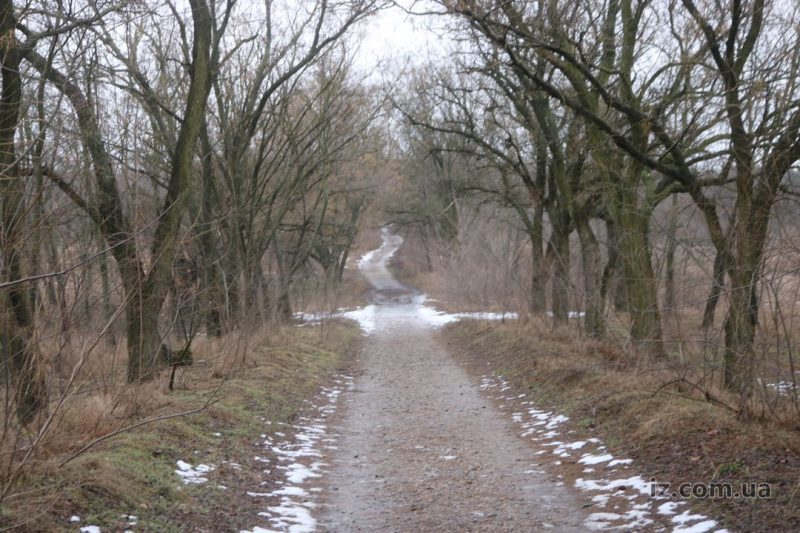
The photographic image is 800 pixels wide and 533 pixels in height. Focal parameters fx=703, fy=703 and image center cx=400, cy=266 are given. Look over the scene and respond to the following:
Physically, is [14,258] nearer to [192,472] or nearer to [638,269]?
[192,472]

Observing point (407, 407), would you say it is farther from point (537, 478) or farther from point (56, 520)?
point (56, 520)

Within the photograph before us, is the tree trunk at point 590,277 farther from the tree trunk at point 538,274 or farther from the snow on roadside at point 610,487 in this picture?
the snow on roadside at point 610,487

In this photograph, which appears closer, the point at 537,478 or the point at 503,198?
the point at 537,478

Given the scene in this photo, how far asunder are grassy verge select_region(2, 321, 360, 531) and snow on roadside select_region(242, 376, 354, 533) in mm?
175

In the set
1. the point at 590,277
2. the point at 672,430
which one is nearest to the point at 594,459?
the point at 672,430

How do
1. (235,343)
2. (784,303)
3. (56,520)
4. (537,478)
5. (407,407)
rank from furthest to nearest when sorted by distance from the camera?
(235,343) < (407,407) < (537,478) < (784,303) < (56,520)

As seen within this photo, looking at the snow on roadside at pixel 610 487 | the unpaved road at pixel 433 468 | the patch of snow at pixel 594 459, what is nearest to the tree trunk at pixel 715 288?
the patch of snow at pixel 594 459

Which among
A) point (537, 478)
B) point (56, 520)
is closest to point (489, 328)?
point (537, 478)

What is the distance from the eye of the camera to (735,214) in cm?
866

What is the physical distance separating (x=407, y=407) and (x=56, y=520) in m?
7.52

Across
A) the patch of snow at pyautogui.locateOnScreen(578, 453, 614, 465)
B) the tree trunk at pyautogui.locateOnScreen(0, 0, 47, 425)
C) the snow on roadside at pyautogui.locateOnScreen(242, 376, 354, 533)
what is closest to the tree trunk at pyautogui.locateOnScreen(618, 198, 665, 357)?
the patch of snow at pyautogui.locateOnScreen(578, 453, 614, 465)

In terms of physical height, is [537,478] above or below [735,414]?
below

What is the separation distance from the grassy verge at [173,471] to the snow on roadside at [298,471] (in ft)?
0.57

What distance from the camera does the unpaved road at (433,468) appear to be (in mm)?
6141
